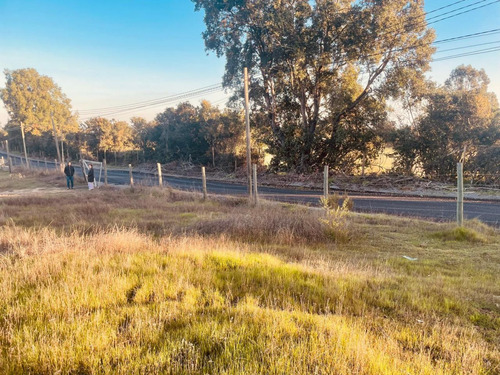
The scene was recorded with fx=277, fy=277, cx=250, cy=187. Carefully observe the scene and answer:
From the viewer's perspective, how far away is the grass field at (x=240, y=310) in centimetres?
210

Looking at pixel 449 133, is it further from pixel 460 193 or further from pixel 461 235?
pixel 461 235

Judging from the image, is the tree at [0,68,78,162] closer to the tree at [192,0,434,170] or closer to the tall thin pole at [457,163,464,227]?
the tree at [192,0,434,170]

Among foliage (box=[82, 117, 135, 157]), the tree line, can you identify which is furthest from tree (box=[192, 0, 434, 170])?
foliage (box=[82, 117, 135, 157])

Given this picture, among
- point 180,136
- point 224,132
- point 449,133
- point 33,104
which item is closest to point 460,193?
point 449,133

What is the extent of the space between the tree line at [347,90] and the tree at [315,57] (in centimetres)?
8

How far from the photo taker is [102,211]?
433 inches

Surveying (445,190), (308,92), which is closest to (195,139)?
(308,92)

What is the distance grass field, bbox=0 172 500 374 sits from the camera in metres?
2.10

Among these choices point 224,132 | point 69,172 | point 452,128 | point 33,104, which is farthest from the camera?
point 33,104

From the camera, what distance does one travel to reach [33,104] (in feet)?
197

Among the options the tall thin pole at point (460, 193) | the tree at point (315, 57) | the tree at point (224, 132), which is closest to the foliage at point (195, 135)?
the tree at point (224, 132)

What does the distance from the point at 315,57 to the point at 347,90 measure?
12.3 feet

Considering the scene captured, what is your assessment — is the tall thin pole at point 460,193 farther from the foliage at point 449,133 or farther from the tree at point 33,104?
the tree at point 33,104

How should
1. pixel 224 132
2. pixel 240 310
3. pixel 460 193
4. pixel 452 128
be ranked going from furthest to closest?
pixel 224 132, pixel 452 128, pixel 460 193, pixel 240 310
